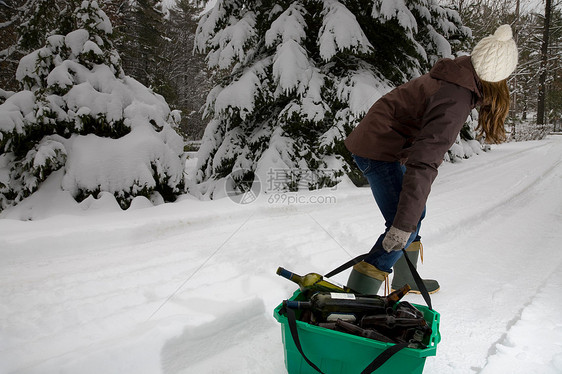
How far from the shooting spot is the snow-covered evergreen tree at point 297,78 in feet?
18.6

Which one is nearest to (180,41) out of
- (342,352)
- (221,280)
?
(221,280)

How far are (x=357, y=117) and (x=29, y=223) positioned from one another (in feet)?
16.3

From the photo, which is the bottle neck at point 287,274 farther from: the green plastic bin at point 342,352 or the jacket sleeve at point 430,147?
the jacket sleeve at point 430,147

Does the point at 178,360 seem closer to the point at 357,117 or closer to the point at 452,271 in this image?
the point at 452,271

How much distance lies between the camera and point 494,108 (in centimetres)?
175

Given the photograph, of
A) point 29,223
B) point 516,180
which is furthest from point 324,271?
point 516,180

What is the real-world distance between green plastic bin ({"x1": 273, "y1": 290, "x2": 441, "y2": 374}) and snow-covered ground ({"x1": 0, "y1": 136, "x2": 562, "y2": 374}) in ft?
1.08

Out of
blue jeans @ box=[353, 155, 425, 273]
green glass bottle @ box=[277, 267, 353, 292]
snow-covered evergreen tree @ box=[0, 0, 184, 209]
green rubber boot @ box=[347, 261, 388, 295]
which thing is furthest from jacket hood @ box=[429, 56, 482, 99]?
snow-covered evergreen tree @ box=[0, 0, 184, 209]

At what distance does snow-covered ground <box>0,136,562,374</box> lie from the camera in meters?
1.84

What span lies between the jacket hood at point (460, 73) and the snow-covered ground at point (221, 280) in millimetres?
1546

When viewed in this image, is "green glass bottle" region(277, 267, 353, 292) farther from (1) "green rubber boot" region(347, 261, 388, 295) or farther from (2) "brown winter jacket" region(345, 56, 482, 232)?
(2) "brown winter jacket" region(345, 56, 482, 232)

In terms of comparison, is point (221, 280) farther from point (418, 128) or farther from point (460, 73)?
point (460, 73)

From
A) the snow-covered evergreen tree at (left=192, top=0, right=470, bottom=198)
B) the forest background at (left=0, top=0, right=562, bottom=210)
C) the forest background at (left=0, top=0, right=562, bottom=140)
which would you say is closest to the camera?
the forest background at (left=0, top=0, right=562, bottom=210)

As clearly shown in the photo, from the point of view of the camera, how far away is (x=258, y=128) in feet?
21.6
